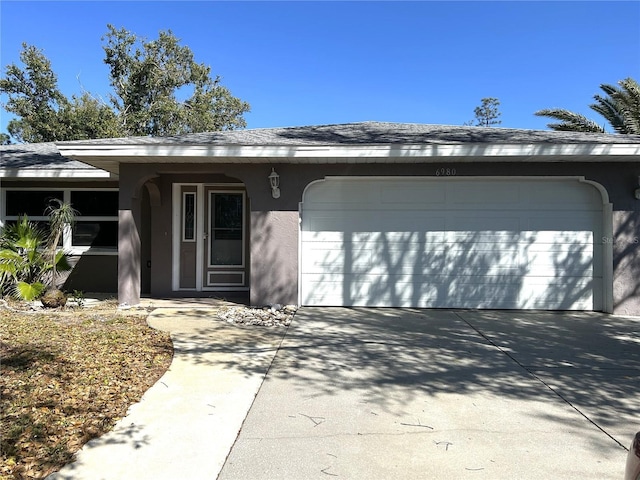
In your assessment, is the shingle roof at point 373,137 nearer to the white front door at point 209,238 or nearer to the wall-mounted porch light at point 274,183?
the wall-mounted porch light at point 274,183

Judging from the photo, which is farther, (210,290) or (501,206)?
(210,290)

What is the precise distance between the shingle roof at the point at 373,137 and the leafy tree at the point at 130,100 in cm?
1688

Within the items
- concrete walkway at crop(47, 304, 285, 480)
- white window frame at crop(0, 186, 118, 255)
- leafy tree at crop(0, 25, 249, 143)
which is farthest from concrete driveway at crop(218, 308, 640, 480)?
leafy tree at crop(0, 25, 249, 143)

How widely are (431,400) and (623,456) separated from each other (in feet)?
4.69

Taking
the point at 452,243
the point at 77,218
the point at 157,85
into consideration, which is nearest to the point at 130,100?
the point at 157,85

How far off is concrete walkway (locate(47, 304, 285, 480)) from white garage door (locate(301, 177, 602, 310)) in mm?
2921

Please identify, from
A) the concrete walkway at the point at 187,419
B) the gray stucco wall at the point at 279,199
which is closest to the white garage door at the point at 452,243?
the gray stucco wall at the point at 279,199

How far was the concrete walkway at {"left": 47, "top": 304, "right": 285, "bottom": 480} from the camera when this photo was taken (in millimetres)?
2809

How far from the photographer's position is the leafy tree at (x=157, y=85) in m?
25.2

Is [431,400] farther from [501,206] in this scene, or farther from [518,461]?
[501,206]

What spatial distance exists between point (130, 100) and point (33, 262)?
2017 centimetres

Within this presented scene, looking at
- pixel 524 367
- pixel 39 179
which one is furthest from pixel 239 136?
pixel 524 367

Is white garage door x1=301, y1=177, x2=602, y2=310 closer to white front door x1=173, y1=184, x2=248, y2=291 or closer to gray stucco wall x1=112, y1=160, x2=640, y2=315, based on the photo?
gray stucco wall x1=112, y1=160, x2=640, y2=315

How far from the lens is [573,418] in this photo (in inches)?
140
